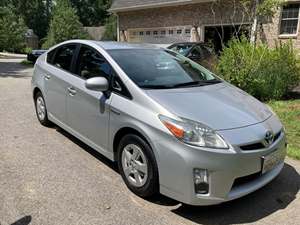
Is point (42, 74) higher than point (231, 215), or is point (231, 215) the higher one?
point (42, 74)

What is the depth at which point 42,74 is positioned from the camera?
5629mm

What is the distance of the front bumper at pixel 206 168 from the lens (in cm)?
302

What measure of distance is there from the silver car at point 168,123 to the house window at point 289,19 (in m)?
A: 12.3

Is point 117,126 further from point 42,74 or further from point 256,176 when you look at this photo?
point 42,74

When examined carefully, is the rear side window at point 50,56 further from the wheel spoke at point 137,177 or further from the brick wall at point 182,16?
the brick wall at point 182,16

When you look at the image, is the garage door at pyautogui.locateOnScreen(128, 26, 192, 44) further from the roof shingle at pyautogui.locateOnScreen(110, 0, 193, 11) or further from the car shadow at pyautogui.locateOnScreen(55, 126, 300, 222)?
the car shadow at pyautogui.locateOnScreen(55, 126, 300, 222)

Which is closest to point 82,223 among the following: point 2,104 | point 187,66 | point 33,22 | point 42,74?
point 187,66

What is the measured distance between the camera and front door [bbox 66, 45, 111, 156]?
4027 millimetres

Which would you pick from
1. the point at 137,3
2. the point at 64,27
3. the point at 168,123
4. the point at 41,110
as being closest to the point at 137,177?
the point at 168,123

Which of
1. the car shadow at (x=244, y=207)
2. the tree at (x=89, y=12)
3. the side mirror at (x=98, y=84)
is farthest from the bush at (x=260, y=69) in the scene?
the tree at (x=89, y=12)

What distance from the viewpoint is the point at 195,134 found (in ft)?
10.2

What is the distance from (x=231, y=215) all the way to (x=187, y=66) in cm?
219

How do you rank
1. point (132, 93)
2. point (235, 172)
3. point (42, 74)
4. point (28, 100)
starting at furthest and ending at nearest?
point (28, 100), point (42, 74), point (132, 93), point (235, 172)

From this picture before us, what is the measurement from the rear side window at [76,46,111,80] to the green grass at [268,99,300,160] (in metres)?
3.02
